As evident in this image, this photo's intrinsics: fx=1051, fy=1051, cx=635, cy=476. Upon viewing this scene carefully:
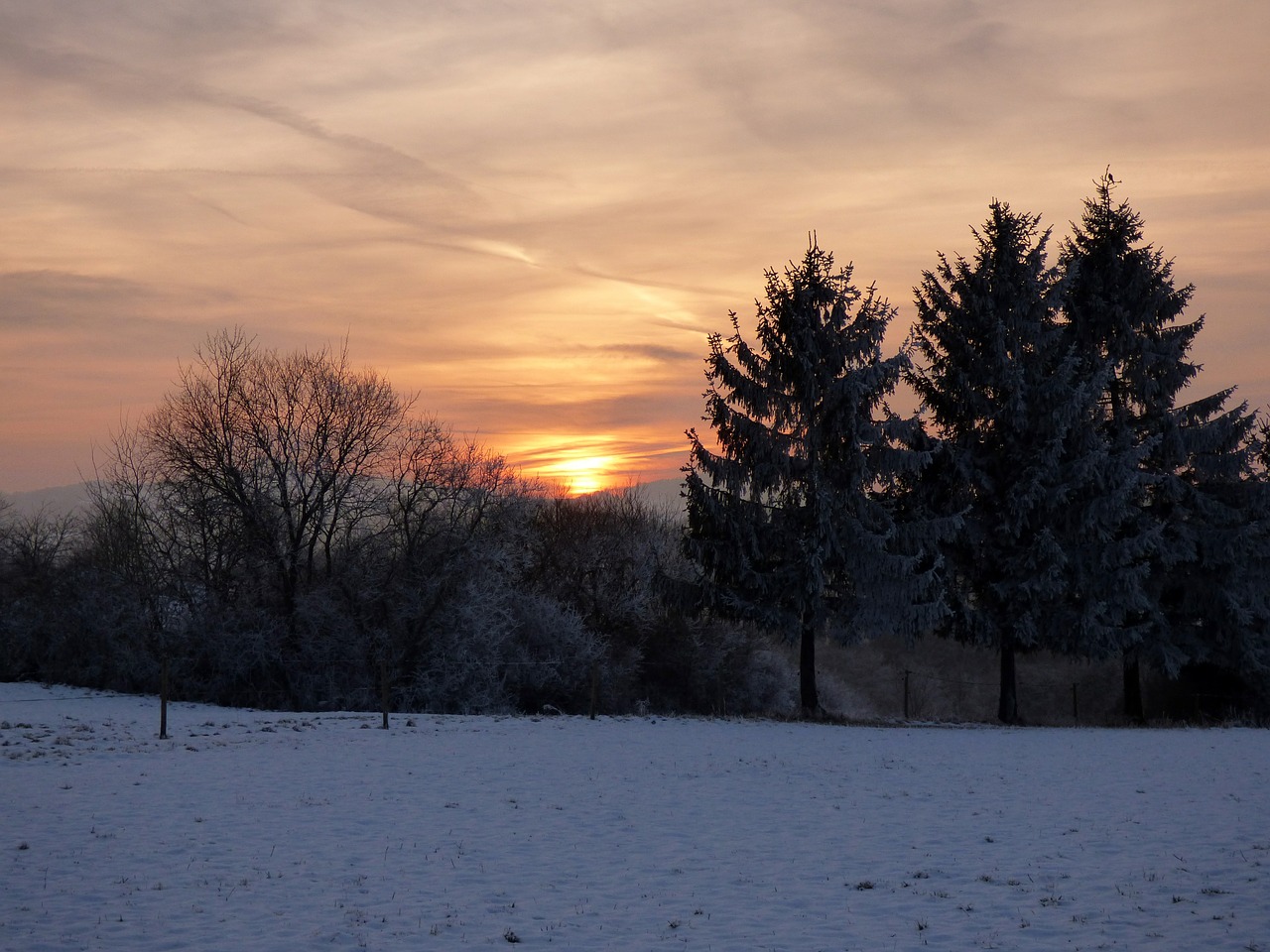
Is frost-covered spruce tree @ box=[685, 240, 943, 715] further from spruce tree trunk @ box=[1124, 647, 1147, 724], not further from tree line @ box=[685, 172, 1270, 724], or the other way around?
Result: spruce tree trunk @ box=[1124, 647, 1147, 724]

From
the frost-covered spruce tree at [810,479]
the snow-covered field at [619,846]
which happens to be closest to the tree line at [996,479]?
the frost-covered spruce tree at [810,479]

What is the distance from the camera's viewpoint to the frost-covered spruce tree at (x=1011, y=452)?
3169 centimetres

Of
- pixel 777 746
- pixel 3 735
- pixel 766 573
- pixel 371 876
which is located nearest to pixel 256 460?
pixel 3 735

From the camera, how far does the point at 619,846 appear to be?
1293 cm

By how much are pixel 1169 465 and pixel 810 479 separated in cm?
1229

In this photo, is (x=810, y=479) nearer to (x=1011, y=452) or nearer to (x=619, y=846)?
(x=1011, y=452)

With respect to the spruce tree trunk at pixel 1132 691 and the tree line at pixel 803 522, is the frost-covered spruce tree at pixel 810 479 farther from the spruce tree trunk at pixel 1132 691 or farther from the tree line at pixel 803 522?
the spruce tree trunk at pixel 1132 691

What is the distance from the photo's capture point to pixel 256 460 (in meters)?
38.3

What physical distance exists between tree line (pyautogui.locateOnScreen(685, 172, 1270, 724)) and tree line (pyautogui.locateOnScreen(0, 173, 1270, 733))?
9 centimetres

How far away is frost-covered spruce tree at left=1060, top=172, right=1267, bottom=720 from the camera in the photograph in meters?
33.2

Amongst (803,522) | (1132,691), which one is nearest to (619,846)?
(803,522)

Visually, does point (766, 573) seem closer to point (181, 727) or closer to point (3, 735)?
point (181, 727)

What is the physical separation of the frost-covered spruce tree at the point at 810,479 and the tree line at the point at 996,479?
67 millimetres

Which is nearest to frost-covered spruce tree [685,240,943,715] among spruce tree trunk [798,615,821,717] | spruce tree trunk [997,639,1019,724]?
spruce tree trunk [798,615,821,717]
